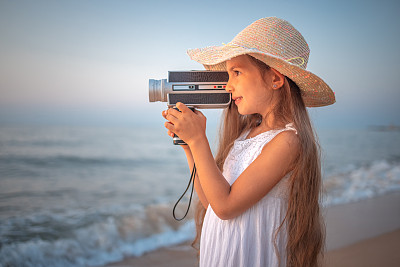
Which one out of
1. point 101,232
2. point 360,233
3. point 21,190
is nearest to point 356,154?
point 360,233

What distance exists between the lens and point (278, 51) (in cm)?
96

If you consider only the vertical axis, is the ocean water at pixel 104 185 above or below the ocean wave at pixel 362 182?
above

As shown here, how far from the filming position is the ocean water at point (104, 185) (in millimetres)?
2684

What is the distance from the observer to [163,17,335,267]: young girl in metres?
0.93

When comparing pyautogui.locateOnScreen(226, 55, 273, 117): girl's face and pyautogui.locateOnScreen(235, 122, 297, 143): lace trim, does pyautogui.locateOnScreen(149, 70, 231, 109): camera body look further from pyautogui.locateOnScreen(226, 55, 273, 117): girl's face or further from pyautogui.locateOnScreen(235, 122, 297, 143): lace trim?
pyautogui.locateOnScreen(235, 122, 297, 143): lace trim

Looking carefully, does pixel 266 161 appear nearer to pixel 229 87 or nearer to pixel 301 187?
pixel 301 187

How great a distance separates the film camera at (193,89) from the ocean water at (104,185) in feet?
1.96

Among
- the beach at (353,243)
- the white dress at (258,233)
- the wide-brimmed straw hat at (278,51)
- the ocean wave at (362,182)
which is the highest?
the wide-brimmed straw hat at (278,51)

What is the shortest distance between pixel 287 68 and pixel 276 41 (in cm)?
10

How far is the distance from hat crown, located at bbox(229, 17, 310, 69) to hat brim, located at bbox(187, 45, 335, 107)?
22 mm

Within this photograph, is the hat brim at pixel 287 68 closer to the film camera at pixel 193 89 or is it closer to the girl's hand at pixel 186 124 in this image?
the film camera at pixel 193 89

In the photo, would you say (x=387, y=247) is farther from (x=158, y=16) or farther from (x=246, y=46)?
(x=158, y=16)

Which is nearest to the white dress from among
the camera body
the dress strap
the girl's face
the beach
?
the dress strap

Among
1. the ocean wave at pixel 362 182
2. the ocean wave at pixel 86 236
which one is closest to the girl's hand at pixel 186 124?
the ocean wave at pixel 86 236
